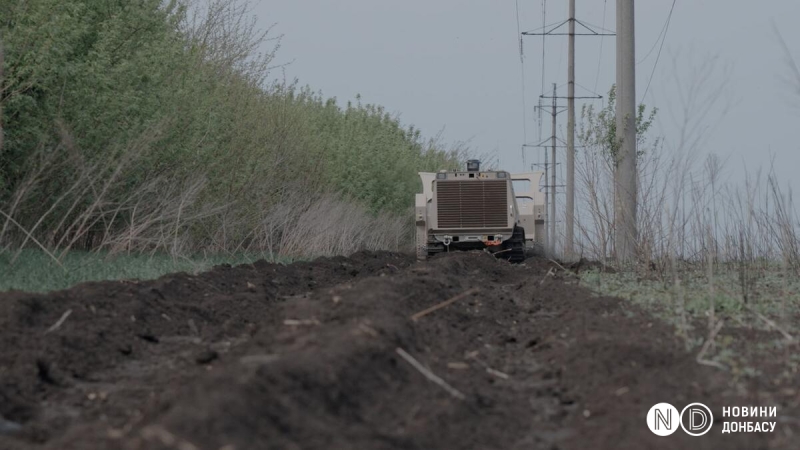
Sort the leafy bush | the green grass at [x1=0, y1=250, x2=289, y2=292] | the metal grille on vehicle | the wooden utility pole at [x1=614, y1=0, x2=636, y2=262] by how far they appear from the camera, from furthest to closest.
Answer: the metal grille on vehicle → the wooden utility pole at [x1=614, y1=0, x2=636, y2=262] → the leafy bush → the green grass at [x1=0, y1=250, x2=289, y2=292]

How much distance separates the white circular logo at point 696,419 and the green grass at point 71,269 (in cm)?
777

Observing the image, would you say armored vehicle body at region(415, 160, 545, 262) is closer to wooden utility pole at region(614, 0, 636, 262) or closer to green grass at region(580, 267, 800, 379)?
wooden utility pole at region(614, 0, 636, 262)

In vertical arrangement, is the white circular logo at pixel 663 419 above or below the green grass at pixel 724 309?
above

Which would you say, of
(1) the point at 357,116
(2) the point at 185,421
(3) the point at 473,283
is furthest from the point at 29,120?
(1) the point at 357,116

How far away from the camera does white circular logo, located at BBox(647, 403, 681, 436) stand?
5019 mm

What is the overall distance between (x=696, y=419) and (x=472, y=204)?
20.3 m

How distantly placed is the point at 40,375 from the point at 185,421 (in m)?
3.03

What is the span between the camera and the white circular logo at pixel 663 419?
5019 mm

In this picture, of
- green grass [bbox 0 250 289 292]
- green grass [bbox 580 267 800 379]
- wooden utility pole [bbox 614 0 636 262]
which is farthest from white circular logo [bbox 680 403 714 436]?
wooden utility pole [bbox 614 0 636 262]

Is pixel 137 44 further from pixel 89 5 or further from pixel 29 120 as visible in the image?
pixel 29 120

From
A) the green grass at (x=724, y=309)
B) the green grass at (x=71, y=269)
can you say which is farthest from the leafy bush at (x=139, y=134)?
the green grass at (x=724, y=309)

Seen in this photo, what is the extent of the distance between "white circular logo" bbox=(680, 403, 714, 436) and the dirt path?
83 millimetres

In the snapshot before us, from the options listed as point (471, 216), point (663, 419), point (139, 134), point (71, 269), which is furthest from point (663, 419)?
point (471, 216)

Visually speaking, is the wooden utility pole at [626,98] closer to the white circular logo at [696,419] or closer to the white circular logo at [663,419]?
the white circular logo at [696,419]
